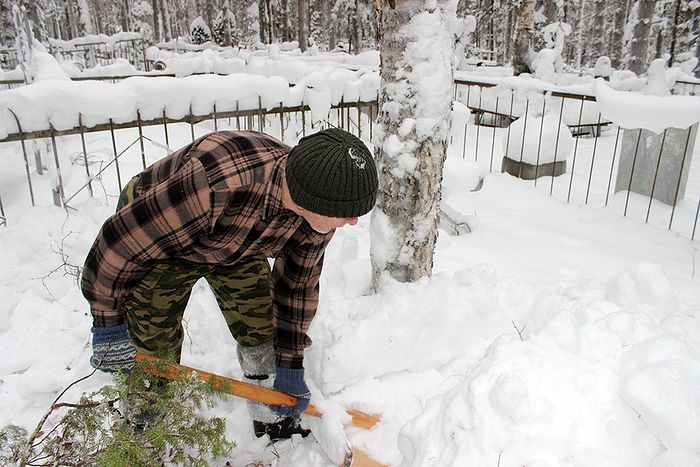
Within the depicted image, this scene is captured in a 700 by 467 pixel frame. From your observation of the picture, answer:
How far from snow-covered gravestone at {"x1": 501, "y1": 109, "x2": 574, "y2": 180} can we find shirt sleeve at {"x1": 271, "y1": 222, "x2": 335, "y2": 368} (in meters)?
5.36

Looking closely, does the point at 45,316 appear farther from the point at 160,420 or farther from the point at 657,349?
the point at 657,349

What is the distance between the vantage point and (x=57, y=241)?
11.6 ft

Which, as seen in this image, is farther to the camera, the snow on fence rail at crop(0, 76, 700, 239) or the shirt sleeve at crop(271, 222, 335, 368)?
the snow on fence rail at crop(0, 76, 700, 239)

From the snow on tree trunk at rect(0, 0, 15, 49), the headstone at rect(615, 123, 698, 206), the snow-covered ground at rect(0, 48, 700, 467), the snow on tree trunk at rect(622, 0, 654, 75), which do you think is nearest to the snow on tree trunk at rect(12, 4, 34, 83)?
the snow-covered ground at rect(0, 48, 700, 467)

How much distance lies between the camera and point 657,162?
18.1 feet

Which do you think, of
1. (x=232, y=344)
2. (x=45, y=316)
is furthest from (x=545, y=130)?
(x=45, y=316)

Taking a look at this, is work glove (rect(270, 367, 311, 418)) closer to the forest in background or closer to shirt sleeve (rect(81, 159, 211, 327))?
shirt sleeve (rect(81, 159, 211, 327))

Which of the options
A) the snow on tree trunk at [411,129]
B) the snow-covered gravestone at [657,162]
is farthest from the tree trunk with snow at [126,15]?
the snow on tree trunk at [411,129]

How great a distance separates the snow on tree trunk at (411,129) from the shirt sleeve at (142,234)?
4.24 ft

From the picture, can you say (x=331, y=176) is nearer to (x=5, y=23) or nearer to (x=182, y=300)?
(x=182, y=300)

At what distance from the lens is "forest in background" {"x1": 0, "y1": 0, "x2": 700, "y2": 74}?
15.9 m

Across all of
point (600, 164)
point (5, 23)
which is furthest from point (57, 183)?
point (5, 23)

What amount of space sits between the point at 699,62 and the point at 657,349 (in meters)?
14.4

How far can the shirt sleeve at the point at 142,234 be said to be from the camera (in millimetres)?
1603
